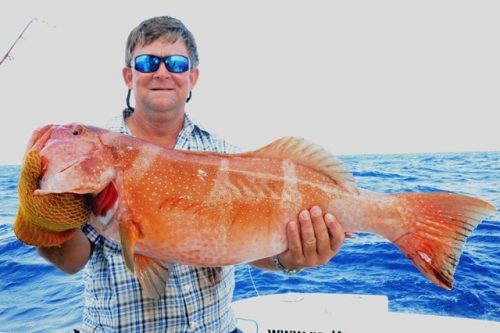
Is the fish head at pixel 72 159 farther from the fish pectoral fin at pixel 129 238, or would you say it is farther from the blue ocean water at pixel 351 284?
the blue ocean water at pixel 351 284

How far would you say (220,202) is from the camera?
229 cm

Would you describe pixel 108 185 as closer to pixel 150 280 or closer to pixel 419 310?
pixel 150 280

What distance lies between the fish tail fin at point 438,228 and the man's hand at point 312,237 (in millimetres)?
379

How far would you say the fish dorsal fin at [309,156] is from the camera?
8.11 ft

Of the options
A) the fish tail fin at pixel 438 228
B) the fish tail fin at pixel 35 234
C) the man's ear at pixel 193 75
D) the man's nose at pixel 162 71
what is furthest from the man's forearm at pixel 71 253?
the fish tail fin at pixel 438 228

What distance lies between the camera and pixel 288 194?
2.39 metres

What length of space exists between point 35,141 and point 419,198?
7.02ft

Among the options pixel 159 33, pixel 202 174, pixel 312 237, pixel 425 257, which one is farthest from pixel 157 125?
pixel 425 257

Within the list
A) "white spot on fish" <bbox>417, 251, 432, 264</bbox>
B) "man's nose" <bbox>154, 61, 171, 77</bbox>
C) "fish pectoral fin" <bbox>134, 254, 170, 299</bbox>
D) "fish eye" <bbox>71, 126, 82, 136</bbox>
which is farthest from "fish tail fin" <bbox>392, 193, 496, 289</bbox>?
"fish eye" <bbox>71, 126, 82, 136</bbox>

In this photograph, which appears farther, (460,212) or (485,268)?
(485,268)

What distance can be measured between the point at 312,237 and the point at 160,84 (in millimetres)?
1329

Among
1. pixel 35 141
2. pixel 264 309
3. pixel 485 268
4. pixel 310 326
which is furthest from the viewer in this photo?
pixel 485 268

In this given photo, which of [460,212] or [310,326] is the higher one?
[460,212]

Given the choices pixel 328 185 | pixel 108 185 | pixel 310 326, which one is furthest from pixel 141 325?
pixel 310 326
